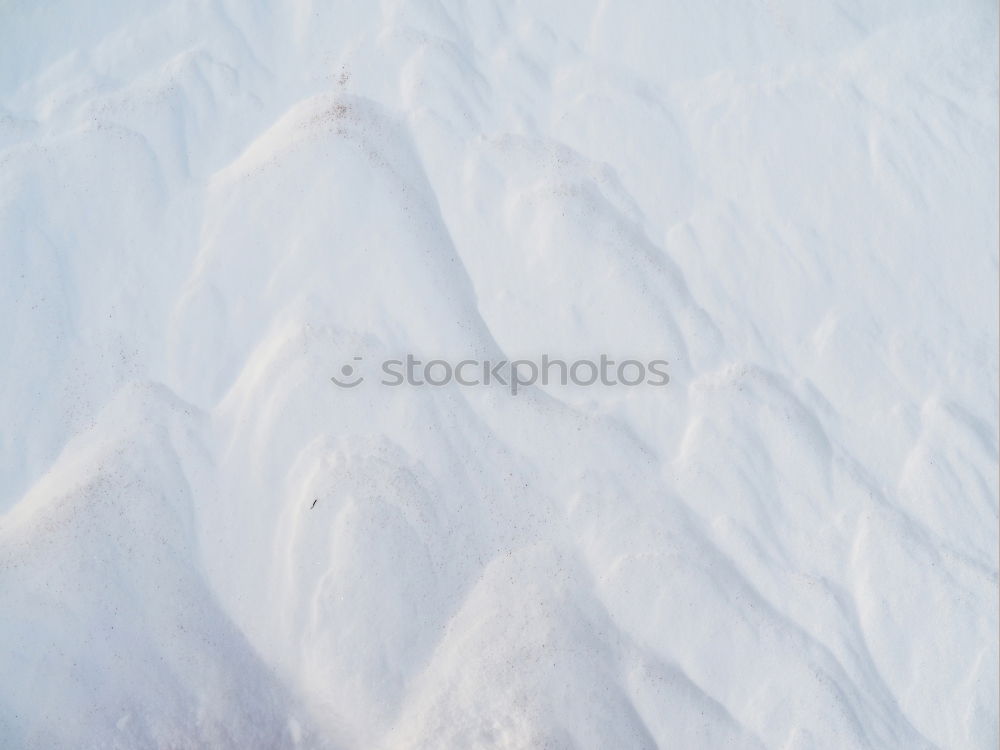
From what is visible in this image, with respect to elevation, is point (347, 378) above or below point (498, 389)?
above

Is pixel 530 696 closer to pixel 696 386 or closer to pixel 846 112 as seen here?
pixel 696 386

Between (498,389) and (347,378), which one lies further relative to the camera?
(498,389)

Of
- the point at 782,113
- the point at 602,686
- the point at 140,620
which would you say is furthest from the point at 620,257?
the point at 140,620

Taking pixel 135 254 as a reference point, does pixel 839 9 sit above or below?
above

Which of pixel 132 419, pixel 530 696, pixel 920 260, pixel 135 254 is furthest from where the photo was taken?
pixel 920 260

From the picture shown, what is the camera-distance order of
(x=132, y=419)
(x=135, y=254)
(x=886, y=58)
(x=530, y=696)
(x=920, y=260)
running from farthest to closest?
(x=886, y=58) → (x=920, y=260) → (x=135, y=254) → (x=132, y=419) → (x=530, y=696)

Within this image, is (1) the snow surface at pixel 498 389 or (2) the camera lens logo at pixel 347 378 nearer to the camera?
(1) the snow surface at pixel 498 389

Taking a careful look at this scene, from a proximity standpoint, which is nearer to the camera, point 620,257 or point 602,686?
point 602,686

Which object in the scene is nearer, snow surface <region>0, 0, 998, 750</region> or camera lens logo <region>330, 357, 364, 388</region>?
snow surface <region>0, 0, 998, 750</region>
